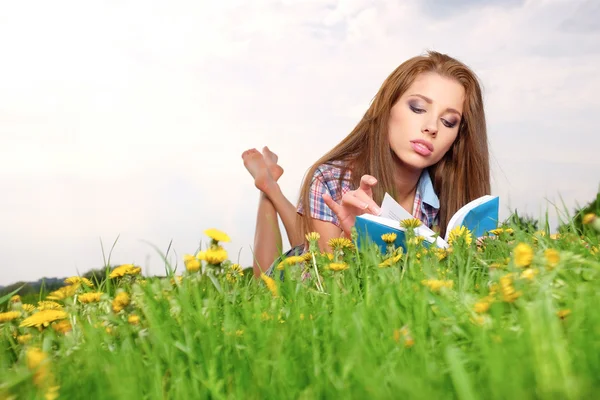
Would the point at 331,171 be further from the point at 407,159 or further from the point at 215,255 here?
the point at 215,255

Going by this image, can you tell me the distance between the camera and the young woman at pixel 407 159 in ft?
15.8

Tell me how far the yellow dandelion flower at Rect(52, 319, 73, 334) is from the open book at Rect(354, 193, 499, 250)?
4.53ft

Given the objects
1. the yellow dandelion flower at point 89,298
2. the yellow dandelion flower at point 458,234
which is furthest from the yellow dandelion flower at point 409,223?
the yellow dandelion flower at point 89,298

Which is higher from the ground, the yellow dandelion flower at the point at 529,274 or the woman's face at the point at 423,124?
the woman's face at the point at 423,124

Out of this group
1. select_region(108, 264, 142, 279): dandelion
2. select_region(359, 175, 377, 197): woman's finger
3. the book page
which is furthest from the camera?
select_region(359, 175, 377, 197): woman's finger

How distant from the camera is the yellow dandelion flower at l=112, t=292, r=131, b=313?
197 cm

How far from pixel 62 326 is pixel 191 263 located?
47 cm

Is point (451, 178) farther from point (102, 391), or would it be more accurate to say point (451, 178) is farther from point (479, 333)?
point (102, 391)

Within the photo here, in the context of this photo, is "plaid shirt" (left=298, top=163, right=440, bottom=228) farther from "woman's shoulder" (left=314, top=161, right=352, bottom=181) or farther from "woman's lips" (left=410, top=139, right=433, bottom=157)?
"woman's lips" (left=410, top=139, right=433, bottom=157)

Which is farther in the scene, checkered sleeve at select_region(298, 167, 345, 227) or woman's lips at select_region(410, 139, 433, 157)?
checkered sleeve at select_region(298, 167, 345, 227)

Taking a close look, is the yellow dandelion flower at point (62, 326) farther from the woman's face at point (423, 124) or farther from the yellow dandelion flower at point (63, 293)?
the woman's face at point (423, 124)

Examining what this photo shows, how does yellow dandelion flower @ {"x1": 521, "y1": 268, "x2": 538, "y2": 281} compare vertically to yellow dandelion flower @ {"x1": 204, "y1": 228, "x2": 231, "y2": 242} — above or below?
below

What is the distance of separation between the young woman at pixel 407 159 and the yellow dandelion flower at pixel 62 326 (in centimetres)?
243

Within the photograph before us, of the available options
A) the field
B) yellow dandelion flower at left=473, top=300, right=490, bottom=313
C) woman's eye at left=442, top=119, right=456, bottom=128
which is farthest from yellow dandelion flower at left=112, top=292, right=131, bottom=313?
woman's eye at left=442, top=119, right=456, bottom=128
